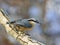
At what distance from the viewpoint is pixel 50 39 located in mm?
4145

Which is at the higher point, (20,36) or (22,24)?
(22,24)

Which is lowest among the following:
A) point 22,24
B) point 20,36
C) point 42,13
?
point 20,36

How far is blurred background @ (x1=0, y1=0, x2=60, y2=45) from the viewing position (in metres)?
4.12

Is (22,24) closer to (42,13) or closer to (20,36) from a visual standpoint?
(20,36)

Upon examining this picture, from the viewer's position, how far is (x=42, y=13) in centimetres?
432

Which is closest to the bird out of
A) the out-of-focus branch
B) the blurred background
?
the out-of-focus branch

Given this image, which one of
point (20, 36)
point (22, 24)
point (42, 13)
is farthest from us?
point (42, 13)

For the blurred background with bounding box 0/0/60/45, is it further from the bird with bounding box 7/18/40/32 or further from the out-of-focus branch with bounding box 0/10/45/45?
the out-of-focus branch with bounding box 0/10/45/45

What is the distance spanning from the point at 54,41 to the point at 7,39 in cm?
78

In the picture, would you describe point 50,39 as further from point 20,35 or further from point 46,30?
point 20,35

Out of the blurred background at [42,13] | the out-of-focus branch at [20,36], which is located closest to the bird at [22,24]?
the out-of-focus branch at [20,36]

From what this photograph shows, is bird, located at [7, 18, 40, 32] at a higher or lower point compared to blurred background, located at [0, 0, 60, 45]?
lower

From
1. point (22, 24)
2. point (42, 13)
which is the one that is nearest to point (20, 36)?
point (22, 24)

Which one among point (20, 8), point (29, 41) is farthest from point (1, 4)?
point (29, 41)
